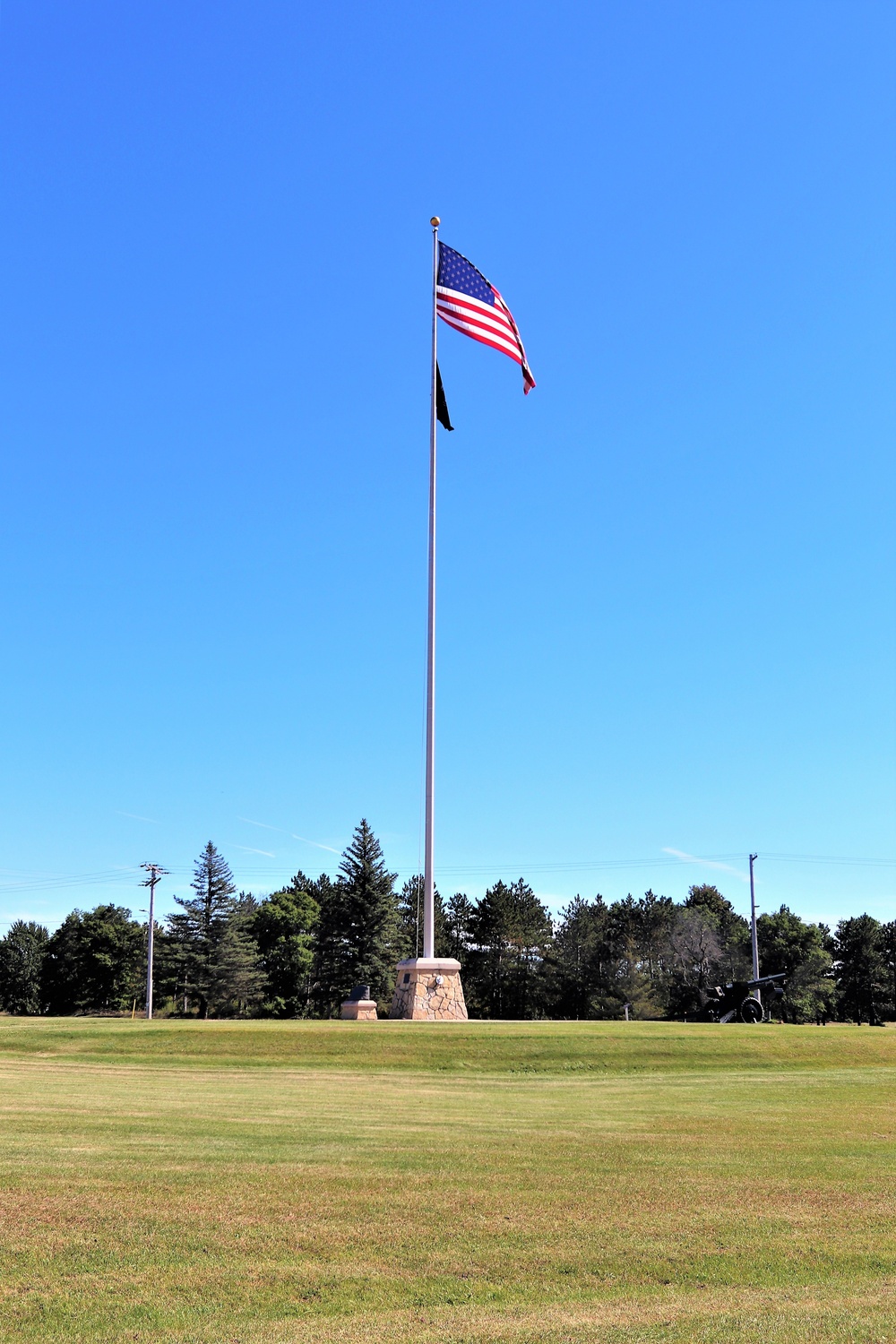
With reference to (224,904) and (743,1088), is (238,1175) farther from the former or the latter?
(224,904)

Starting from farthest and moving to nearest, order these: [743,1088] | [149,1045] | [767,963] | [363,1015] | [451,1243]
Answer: [767,963]
[363,1015]
[149,1045]
[743,1088]
[451,1243]

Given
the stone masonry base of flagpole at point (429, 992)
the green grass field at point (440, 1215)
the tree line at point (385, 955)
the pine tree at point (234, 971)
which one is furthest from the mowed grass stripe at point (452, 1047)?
the pine tree at point (234, 971)

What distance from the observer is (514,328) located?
38.1 m

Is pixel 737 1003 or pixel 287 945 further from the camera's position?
pixel 287 945

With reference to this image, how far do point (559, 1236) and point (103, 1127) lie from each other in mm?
8043

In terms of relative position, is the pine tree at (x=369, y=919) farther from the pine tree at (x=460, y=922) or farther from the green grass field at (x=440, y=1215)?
the green grass field at (x=440, y=1215)

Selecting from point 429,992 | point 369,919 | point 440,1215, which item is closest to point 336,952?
point 369,919

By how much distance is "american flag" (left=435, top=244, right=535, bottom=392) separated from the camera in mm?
36994

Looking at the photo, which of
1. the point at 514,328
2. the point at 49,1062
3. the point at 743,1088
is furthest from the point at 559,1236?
the point at 514,328

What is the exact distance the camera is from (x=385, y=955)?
77250 mm

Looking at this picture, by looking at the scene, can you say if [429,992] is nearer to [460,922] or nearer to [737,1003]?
[737,1003]

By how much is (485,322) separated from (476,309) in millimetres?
542

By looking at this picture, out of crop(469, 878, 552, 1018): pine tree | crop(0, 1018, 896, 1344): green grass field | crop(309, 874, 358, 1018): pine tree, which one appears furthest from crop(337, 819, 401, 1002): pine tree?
crop(0, 1018, 896, 1344): green grass field

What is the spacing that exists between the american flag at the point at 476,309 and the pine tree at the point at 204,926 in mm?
56642
